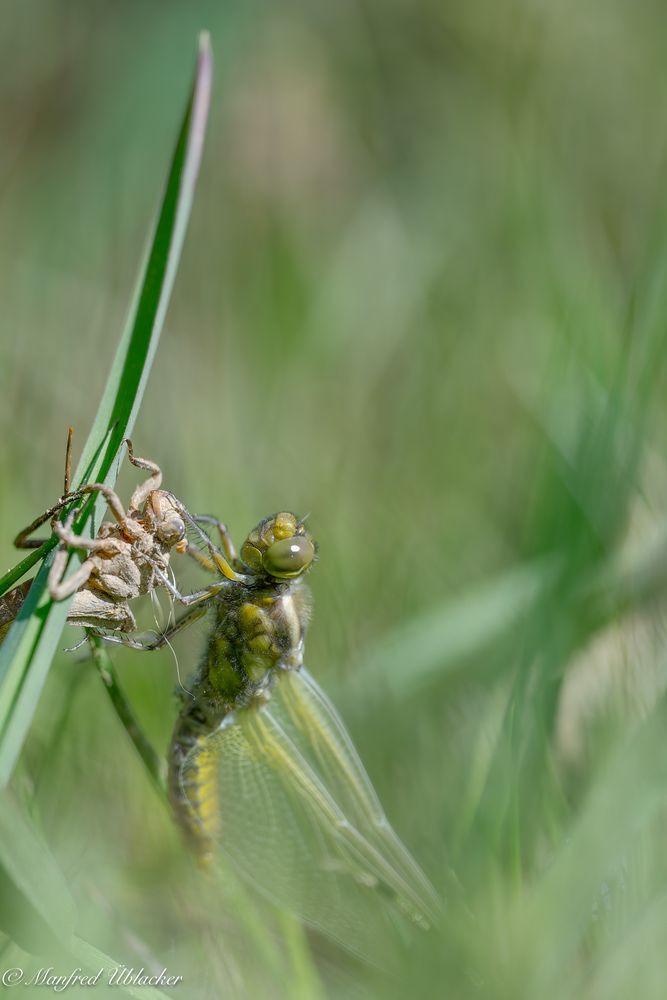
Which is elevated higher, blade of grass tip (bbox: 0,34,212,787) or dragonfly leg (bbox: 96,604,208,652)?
blade of grass tip (bbox: 0,34,212,787)

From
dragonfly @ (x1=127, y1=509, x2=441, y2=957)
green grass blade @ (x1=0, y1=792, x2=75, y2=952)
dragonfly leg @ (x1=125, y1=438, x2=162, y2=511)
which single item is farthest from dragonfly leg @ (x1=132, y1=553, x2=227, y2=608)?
green grass blade @ (x1=0, y1=792, x2=75, y2=952)

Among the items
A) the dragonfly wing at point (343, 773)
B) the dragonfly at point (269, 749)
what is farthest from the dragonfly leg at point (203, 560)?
the dragonfly wing at point (343, 773)

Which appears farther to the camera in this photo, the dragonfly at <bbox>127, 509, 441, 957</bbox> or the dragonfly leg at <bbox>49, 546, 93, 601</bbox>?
the dragonfly at <bbox>127, 509, 441, 957</bbox>

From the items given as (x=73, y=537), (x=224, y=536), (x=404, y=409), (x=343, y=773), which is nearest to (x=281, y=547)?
(x=224, y=536)

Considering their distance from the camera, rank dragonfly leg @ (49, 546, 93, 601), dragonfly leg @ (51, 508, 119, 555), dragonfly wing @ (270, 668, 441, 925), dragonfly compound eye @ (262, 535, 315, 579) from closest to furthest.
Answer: dragonfly leg @ (49, 546, 93, 601), dragonfly leg @ (51, 508, 119, 555), dragonfly wing @ (270, 668, 441, 925), dragonfly compound eye @ (262, 535, 315, 579)

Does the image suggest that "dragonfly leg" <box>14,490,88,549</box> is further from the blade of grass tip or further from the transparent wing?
the transparent wing

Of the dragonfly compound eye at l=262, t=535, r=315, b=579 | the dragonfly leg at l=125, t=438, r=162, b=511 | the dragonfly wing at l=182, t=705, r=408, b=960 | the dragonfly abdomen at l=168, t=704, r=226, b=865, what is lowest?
the dragonfly wing at l=182, t=705, r=408, b=960

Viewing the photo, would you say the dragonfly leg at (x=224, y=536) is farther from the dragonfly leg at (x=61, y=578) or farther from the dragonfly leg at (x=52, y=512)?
the dragonfly leg at (x=61, y=578)

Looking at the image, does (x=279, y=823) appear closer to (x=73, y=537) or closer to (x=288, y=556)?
(x=288, y=556)

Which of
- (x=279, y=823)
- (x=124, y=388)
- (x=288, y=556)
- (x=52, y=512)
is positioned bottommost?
(x=279, y=823)
